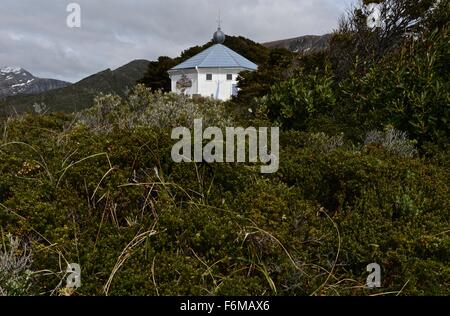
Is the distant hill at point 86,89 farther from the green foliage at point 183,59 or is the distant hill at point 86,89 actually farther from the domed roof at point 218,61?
the domed roof at point 218,61

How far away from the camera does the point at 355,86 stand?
29.6 ft

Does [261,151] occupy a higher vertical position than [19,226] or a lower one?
higher

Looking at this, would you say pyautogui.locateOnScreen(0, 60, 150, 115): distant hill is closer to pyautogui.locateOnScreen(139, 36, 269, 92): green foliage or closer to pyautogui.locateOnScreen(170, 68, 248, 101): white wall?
pyautogui.locateOnScreen(139, 36, 269, 92): green foliage

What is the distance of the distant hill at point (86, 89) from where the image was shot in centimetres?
3189

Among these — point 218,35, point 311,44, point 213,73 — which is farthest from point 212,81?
point 311,44

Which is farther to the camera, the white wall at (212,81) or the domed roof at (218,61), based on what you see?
the white wall at (212,81)

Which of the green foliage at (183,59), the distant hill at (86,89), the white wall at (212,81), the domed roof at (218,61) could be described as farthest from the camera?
the green foliage at (183,59)

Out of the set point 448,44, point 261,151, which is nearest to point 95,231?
point 261,151

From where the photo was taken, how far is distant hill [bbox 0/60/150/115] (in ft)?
105

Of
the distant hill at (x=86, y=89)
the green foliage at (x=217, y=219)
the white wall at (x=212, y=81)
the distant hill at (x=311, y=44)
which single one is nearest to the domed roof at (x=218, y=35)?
the white wall at (x=212, y=81)

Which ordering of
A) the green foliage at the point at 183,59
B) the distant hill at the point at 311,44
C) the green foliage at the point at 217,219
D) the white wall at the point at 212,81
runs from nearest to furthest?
the green foliage at the point at 217,219
the distant hill at the point at 311,44
the white wall at the point at 212,81
the green foliage at the point at 183,59

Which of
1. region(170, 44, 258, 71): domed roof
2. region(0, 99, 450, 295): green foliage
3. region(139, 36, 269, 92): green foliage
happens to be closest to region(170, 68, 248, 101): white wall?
region(170, 44, 258, 71): domed roof

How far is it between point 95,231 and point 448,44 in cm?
701
